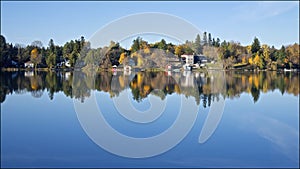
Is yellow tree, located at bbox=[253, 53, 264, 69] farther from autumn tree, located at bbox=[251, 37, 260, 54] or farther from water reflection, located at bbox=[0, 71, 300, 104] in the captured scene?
water reflection, located at bbox=[0, 71, 300, 104]

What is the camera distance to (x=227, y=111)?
10.5 metres

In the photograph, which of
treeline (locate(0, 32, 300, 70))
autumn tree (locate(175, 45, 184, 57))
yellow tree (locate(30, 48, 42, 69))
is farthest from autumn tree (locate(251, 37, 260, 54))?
yellow tree (locate(30, 48, 42, 69))

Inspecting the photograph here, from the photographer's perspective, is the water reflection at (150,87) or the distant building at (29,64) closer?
the water reflection at (150,87)

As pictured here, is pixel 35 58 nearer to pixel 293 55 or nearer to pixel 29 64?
pixel 29 64

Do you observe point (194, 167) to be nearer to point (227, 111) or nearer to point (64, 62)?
point (227, 111)

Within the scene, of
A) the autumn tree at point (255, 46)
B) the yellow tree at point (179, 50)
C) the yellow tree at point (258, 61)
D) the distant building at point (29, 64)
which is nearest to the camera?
the yellow tree at point (179, 50)

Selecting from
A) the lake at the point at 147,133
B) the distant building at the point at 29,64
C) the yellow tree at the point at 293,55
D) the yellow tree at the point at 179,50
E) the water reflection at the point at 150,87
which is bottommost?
the lake at the point at 147,133

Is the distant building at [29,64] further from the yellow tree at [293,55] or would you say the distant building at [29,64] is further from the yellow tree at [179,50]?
the yellow tree at [293,55]

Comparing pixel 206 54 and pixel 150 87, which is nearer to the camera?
pixel 150 87

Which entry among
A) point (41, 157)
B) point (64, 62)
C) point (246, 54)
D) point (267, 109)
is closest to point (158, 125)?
point (41, 157)

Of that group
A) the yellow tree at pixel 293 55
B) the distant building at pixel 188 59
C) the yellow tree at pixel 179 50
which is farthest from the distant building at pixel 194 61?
the yellow tree at pixel 293 55

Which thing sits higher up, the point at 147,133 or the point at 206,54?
the point at 206,54

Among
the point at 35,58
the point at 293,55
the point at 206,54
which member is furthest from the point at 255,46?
the point at 35,58

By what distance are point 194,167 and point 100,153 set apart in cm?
164
